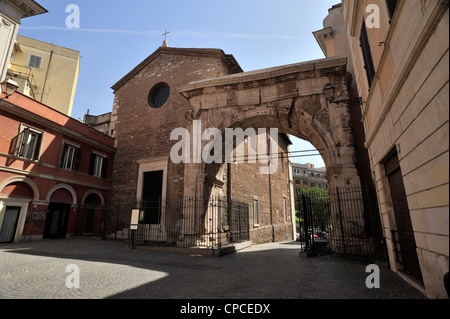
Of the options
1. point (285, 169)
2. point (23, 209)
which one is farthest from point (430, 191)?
point (285, 169)

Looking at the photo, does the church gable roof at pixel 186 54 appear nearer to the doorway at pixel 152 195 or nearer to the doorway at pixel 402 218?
the doorway at pixel 152 195

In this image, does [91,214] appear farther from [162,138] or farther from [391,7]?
[391,7]

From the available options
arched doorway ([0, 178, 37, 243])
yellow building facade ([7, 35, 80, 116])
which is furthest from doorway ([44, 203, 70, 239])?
yellow building facade ([7, 35, 80, 116])

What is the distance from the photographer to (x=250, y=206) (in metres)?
13.2

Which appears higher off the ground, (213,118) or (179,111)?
(179,111)

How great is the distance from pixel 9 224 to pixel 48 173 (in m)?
2.58

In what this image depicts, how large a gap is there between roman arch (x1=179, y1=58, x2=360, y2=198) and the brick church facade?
1.28 meters

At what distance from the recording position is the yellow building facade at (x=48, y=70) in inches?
723

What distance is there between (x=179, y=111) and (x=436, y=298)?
1153 centimetres

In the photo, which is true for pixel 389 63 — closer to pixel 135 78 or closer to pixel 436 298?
pixel 436 298

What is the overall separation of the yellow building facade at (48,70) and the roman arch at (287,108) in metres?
15.0

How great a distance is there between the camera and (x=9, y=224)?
32.4ft

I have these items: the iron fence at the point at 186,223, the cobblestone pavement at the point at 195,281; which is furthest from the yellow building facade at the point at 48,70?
the cobblestone pavement at the point at 195,281

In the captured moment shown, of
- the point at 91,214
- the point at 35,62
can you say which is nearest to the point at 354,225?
the point at 91,214
